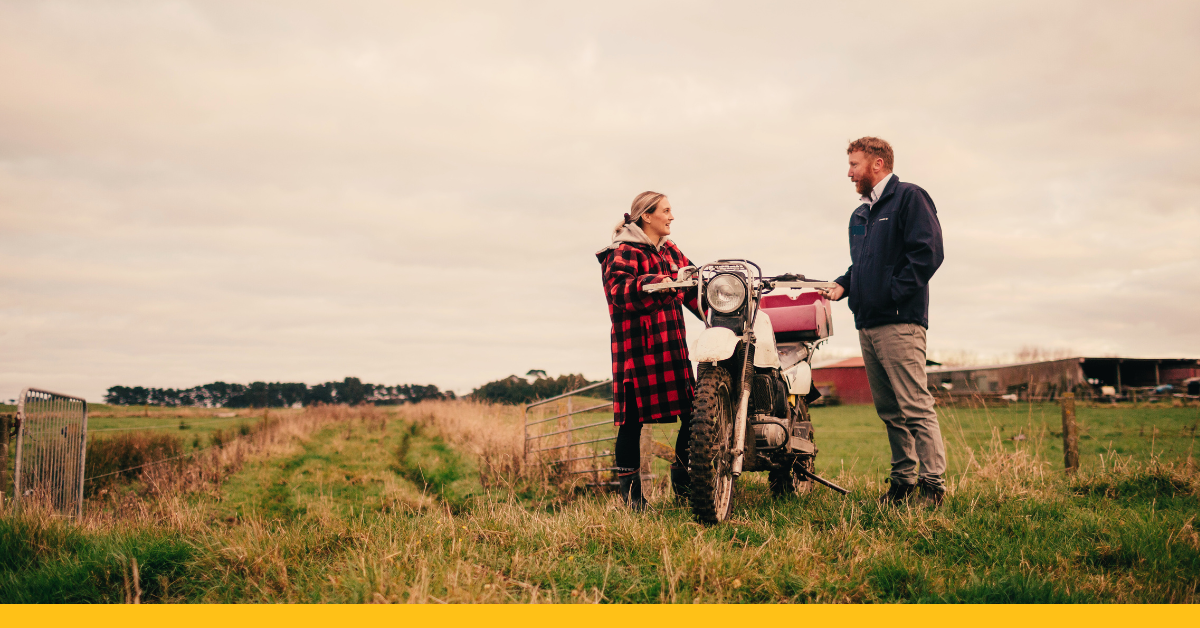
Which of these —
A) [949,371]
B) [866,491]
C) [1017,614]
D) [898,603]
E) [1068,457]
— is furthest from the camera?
[949,371]

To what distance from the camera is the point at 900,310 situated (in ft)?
12.5

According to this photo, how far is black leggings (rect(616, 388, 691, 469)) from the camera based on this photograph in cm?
412

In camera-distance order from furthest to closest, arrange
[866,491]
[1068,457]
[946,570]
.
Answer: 1. [1068,457]
2. [866,491]
3. [946,570]

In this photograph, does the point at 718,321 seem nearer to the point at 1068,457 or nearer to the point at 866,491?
the point at 866,491

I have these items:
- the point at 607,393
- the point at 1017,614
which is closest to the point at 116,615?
the point at 1017,614

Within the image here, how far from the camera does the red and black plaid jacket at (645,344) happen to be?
13.2ft

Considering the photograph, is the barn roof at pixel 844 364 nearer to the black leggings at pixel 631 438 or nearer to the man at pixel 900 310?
the man at pixel 900 310

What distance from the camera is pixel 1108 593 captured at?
2301mm

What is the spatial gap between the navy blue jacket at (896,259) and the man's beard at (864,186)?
124 millimetres

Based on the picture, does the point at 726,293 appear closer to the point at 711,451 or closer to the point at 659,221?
the point at 659,221

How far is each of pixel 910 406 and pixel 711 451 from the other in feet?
4.44

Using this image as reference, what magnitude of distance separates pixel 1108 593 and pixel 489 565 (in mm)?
2245

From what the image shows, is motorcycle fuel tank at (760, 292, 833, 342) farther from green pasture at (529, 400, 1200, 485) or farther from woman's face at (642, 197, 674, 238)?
green pasture at (529, 400, 1200, 485)

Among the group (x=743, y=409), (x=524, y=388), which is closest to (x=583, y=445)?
(x=524, y=388)
